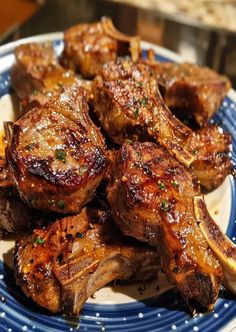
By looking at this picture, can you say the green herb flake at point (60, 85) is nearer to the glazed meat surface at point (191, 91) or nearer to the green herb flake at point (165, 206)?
the glazed meat surface at point (191, 91)

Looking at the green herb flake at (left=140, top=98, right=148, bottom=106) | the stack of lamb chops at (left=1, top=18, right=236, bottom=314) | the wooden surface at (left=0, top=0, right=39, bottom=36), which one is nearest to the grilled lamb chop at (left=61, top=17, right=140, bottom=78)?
the stack of lamb chops at (left=1, top=18, right=236, bottom=314)

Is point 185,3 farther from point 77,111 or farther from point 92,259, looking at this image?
point 92,259

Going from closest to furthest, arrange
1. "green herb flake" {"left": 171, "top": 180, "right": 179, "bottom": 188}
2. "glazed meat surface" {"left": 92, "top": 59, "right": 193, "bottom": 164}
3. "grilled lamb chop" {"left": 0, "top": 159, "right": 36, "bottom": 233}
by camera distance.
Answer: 1. "green herb flake" {"left": 171, "top": 180, "right": 179, "bottom": 188}
2. "grilled lamb chop" {"left": 0, "top": 159, "right": 36, "bottom": 233}
3. "glazed meat surface" {"left": 92, "top": 59, "right": 193, "bottom": 164}

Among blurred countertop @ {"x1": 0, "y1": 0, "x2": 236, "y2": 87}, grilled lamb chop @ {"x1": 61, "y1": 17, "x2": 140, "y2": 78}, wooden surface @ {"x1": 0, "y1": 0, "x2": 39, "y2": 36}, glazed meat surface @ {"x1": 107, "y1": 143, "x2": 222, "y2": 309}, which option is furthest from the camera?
wooden surface @ {"x1": 0, "y1": 0, "x2": 39, "y2": 36}

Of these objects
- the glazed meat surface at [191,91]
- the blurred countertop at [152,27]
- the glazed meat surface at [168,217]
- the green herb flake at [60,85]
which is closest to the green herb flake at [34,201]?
the glazed meat surface at [168,217]

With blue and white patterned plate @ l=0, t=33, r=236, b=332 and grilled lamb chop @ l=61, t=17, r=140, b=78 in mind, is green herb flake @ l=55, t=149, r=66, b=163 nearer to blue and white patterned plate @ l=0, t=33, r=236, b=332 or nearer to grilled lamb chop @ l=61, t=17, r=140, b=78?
blue and white patterned plate @ l=0, t=33, r=236, b=332

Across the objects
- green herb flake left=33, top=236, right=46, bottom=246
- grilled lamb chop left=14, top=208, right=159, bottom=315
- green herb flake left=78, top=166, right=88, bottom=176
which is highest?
green herb flake left=78, top=166, right=88, bottom=176

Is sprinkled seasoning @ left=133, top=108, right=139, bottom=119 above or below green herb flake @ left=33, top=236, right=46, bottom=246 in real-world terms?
above
